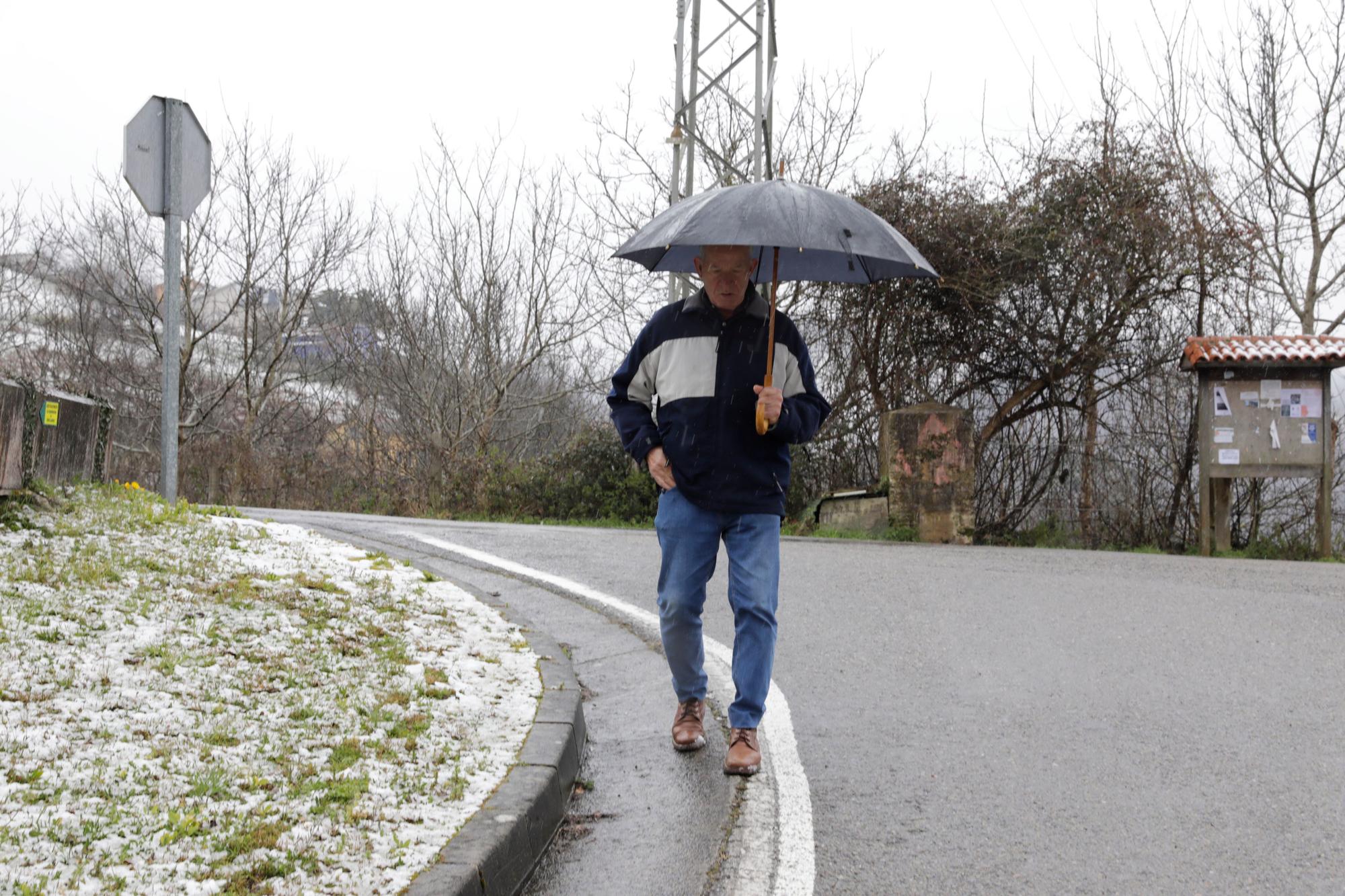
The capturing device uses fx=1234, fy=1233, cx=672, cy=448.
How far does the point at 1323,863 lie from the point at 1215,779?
0.77 metres

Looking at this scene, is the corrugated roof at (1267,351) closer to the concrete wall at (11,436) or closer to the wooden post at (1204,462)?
the wooden post at (1204,462)

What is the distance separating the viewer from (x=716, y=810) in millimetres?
3990

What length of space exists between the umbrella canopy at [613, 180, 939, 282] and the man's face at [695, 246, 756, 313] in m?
0.11

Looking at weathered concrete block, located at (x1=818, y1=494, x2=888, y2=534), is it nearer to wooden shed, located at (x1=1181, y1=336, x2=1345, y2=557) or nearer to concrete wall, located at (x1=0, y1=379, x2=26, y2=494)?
wooden shed, located at (x1=1181, y1=336, x2=1345, y2=557)

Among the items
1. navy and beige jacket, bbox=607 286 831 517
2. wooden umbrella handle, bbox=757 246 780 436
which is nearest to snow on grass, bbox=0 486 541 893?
navy and beige jacket, bbox=607 286 831 517

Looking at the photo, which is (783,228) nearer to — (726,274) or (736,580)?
(726,274)

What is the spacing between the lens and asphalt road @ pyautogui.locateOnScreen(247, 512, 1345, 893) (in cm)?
358

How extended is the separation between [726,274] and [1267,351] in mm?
9953

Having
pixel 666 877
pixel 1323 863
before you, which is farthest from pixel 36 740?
pixel 1323 863

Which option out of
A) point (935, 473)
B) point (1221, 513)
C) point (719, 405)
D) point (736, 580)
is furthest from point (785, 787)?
point (1221, 513)

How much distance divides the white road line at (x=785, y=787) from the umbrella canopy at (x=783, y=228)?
1.82 metres

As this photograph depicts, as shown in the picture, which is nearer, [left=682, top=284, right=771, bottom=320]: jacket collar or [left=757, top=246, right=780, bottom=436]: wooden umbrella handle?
[left=757, top=246, right=780, bottom=436]: wooden umbrella handle

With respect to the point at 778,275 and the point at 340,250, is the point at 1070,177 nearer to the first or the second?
the point at 778,275

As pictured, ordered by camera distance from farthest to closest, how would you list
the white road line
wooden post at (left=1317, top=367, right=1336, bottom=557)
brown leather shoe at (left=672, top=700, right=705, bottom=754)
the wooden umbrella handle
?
wooden post at (left=1317, top=367, right=1336, bottom=557) < brown leather shoe at (left=672, top=700, right=705, bottom=754) < the wooden umbrella handle < the white road line
